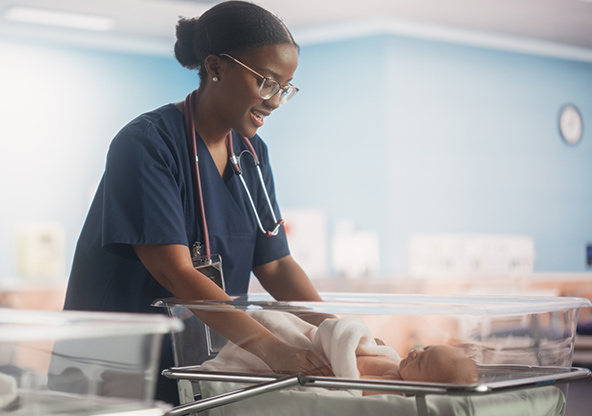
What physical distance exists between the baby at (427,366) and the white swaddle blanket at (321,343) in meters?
0.02

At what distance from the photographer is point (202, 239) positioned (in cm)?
126

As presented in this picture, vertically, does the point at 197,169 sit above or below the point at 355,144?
below

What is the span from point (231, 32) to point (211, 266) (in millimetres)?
409

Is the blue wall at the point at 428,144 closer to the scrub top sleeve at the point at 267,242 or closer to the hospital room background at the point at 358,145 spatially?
the hospital room background at the point at 358,145

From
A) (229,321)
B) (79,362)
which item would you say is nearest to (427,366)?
(229,321)

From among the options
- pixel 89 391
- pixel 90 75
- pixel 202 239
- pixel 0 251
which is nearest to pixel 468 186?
pixel 90 75

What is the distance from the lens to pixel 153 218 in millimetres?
1118

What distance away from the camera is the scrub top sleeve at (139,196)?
3.67 feet

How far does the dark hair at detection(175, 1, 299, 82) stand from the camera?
123 cm

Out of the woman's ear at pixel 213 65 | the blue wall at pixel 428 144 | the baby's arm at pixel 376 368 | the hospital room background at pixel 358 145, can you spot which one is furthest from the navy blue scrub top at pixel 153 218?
the blue wall at pixel 428 144

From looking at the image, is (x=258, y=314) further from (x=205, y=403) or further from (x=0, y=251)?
(x=0, y=251)

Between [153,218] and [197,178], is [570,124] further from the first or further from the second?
[153,218]

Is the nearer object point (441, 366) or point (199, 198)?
point (441, 366)

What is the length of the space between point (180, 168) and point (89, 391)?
1.85ft
